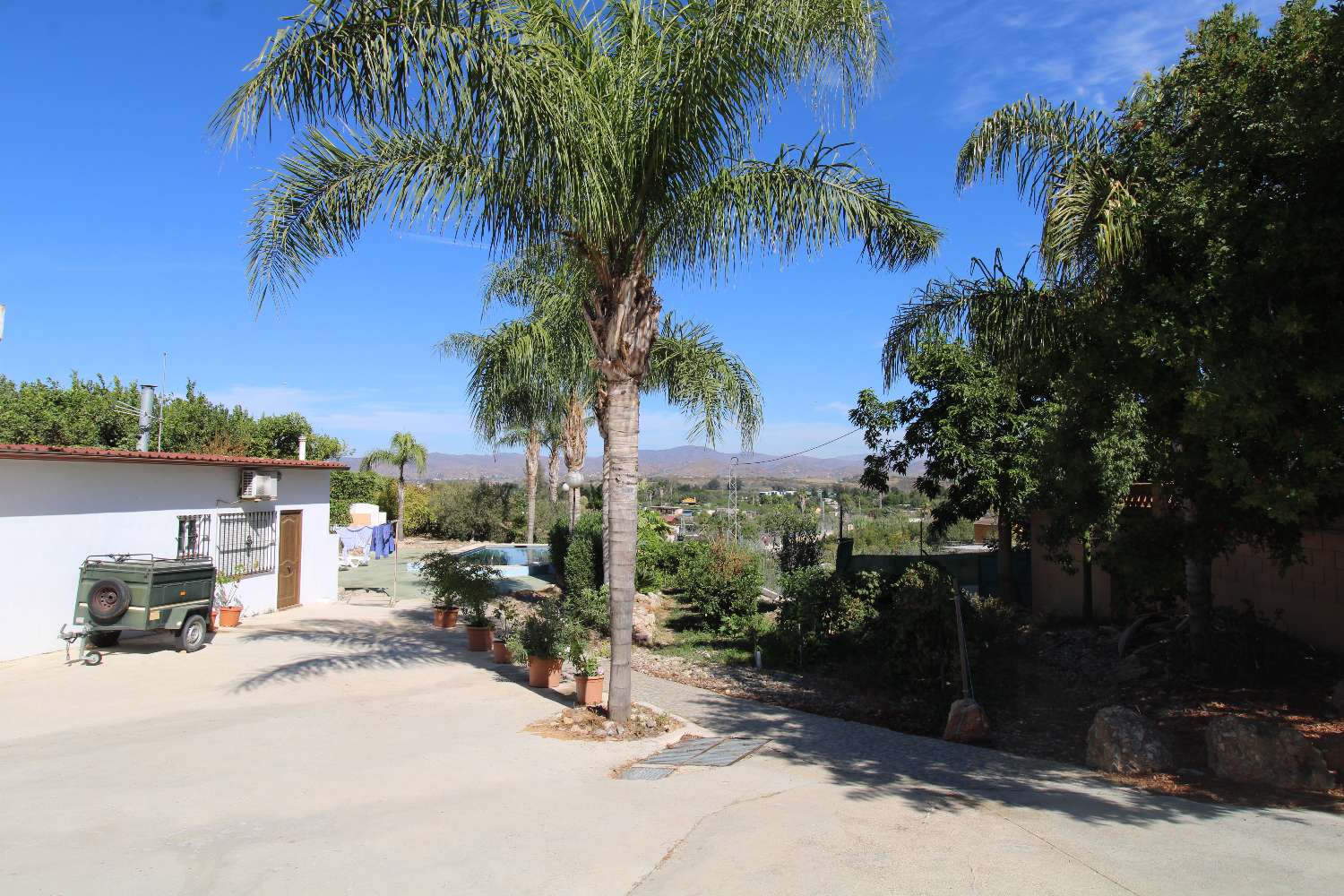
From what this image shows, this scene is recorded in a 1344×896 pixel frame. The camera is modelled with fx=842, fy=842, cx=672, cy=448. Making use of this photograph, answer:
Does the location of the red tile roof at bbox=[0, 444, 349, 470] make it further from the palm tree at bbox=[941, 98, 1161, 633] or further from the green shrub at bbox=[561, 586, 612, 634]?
the palm tree at bbox=[941, 98, 1161, 633]

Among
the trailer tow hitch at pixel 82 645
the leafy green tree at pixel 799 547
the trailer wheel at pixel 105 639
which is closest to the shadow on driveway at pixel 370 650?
the trailer wheel at pixel 105 639

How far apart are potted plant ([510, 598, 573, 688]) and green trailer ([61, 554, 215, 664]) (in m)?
4.99

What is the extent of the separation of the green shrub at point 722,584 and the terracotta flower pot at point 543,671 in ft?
18.8

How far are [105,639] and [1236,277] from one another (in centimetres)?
1360

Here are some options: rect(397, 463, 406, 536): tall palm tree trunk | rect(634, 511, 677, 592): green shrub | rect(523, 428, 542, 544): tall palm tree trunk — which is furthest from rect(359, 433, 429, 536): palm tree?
rect(634, 511, 677, 592): green shrub

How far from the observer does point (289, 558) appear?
1667 cm

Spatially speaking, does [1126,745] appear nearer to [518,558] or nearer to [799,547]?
[799,547]

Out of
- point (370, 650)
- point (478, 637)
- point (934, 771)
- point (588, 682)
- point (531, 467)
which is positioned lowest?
point (934, 771)

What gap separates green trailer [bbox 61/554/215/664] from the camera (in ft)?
35.1

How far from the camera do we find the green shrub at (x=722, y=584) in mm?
15039

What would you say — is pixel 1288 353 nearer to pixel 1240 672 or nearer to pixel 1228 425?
pixel 1228 425

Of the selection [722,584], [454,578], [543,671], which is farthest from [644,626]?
[543,671]

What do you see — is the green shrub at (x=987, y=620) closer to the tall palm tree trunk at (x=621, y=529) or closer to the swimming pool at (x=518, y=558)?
the tall palm tree trunk at (x=621, y=529)

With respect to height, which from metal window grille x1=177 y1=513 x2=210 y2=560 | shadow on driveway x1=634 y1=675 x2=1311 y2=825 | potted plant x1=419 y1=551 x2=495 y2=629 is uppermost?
metal window grille x1=177 y1=513 x2=210 y2=560
